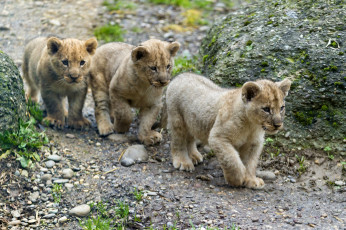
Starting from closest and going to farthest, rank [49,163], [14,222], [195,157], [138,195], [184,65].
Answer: [14,222], [138,195], [49,163], [195,157], [184,65]

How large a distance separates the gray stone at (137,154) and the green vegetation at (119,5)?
22.7 ft

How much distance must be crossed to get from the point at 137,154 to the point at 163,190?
1.15 metres

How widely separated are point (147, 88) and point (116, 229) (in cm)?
288

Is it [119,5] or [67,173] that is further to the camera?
[119,5]

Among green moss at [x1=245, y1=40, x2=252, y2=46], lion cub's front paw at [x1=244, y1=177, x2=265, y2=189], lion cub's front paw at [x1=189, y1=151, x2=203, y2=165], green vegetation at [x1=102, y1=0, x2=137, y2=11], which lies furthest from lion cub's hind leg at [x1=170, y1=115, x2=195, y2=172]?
green vegetation at [x1=102, y1=0, x2=137, y2=11]

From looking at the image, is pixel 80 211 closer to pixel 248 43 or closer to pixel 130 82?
pixel 130 82

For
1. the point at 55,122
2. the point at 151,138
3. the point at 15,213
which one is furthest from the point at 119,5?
the point at 15,213

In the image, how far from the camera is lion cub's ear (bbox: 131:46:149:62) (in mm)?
7792

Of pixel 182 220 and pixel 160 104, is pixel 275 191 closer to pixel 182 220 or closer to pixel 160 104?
pixel 182 220

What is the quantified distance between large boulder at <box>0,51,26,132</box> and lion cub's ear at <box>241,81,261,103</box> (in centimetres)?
336

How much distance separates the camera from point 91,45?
8750mm

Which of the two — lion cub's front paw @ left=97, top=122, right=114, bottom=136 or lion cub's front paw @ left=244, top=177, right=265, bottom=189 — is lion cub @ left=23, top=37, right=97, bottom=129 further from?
lion cub's front paw @ left=244, top=177, right=265, bottom=189

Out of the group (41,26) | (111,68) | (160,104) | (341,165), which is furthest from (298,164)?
(41,26)

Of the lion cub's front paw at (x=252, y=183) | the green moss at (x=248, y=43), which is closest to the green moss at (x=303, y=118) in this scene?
the lion cub's front paw at (x=252, y=183)
